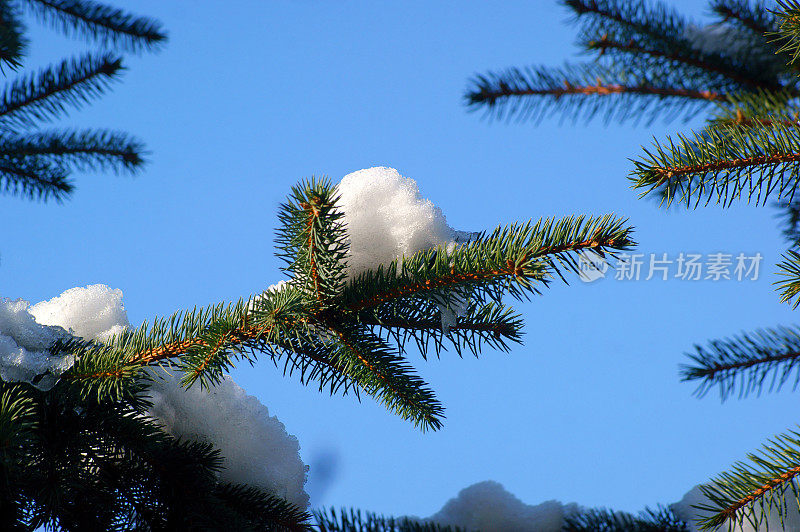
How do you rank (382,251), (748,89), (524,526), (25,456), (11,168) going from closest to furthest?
(25,456)
(382,251)
(524,526)
(748,89)
(11,168)

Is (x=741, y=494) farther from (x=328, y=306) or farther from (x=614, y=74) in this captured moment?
(x=614, y=74)

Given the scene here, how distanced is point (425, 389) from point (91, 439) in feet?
2.08

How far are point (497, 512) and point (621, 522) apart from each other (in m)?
0.25

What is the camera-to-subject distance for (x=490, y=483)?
128 cm

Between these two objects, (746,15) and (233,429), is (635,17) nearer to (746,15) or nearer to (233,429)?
(746,15)

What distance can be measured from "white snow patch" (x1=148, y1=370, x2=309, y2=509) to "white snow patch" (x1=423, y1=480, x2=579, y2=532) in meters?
0.38

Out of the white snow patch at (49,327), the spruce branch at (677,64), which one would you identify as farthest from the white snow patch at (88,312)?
the spruce branch at (677,64)

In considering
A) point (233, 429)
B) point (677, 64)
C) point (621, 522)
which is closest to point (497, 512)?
point (621, 522)

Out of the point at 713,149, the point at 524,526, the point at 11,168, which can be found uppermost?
the point at 11,168

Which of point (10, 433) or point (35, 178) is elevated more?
point (35, 178)

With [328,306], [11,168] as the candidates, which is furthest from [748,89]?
[11,168]

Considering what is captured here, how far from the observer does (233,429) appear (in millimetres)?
1330

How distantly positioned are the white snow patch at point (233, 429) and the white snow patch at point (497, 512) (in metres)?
0.38

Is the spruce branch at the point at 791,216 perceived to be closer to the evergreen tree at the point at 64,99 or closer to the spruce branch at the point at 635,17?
the spruce branch at the point at 635,17
